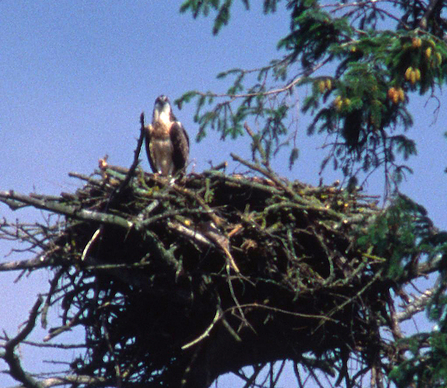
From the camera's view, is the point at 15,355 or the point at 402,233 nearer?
the point at 402,233

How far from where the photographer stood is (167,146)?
9531 mm

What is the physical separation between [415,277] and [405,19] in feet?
11.3

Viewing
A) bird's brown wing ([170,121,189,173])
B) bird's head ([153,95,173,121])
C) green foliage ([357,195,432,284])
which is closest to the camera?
green foliage ([357,195,432,284])

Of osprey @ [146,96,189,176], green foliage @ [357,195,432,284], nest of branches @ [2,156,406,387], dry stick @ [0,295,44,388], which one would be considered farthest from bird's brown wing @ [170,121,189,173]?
green foliage @ [357,195,432,284]

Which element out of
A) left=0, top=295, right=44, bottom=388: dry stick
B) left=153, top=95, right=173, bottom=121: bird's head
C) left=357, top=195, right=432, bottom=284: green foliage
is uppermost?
left=153, top=95, right=173, bottom=121: bird's head

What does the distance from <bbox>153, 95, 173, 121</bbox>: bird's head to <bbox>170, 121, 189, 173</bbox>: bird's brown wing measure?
0.30 m

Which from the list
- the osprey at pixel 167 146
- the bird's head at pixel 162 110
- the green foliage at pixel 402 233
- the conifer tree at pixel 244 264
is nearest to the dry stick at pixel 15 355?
the conifer tree at pixel 244 264

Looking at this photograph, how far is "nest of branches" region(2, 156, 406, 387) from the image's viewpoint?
6883mm

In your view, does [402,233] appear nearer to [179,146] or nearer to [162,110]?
[179,146]

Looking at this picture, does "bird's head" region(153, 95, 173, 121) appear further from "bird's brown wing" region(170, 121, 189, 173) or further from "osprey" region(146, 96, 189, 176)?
"bird's brown wing" region(170, 121, 189, 173)

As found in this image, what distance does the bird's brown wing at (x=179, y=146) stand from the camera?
9.47 metres

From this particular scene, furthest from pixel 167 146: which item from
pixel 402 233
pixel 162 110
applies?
pixel 402 233

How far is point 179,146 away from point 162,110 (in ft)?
2.36

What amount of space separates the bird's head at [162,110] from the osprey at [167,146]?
11 cm
